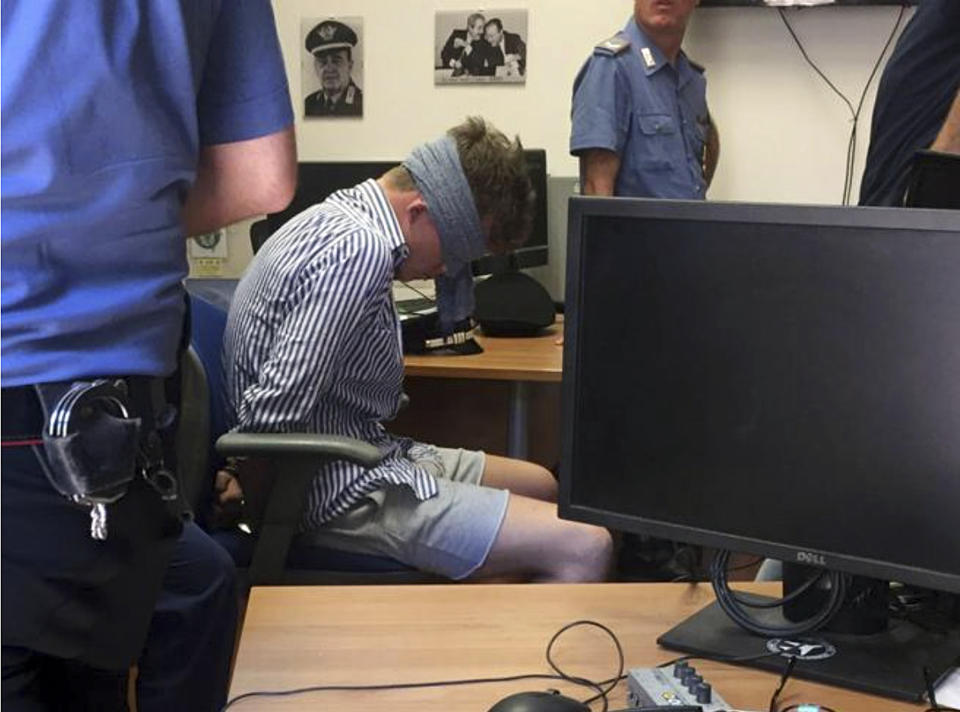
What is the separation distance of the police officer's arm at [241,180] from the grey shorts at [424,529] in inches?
27.0

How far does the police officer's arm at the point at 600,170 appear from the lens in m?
3.05

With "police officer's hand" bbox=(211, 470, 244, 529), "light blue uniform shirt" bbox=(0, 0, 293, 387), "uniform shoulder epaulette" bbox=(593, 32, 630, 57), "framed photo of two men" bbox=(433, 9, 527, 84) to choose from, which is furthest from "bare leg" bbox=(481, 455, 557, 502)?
"framed photo of two men" bbox=(433, 9, 527, 84)

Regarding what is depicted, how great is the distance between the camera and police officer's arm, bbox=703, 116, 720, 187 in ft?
10.9

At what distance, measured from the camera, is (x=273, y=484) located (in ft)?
5.92

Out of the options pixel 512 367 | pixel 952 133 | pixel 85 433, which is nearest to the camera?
pixel 85 433

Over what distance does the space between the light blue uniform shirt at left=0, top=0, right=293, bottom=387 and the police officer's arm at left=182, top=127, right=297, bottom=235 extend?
0.15 m

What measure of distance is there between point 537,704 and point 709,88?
2818 millimetres

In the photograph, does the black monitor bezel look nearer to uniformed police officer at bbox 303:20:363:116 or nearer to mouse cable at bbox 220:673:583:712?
mouse cable at bbox 220:673:583:712

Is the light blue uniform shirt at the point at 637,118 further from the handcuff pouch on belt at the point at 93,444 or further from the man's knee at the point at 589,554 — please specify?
the handcuff pouch on belt at the point at 93,444

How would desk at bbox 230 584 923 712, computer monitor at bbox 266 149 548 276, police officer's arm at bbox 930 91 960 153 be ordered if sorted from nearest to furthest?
1. desk at bbox 230 584 923 712
2. police officer's arm at bbox 930 91 960 153
3. computer monitor at bbox 266 149 548 276

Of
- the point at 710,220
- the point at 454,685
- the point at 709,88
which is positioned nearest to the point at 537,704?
the point at 454,685

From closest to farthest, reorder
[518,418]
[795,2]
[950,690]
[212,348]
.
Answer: [950,690] → [212,348] → [518,418] → [795,2]

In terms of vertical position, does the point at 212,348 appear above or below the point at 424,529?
above

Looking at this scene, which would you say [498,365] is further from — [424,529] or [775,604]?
[775,604]
